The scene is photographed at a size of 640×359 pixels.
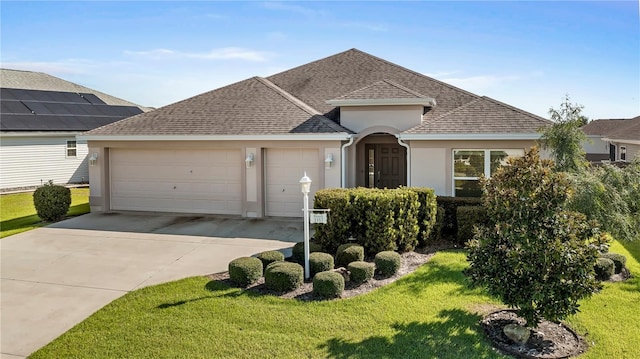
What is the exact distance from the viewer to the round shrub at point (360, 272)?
26.4ft

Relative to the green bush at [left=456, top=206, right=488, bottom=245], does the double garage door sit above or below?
above

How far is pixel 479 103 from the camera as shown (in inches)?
580

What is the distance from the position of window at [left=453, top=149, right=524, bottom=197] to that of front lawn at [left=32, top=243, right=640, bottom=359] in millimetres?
5407

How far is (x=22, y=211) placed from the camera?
17172 mm

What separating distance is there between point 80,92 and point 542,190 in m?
37.3

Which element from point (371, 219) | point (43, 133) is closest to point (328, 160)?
point (371, 219)

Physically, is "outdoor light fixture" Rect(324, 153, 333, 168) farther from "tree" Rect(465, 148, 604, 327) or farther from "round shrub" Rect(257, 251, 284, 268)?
"tree" Rect(465, 148, 604, 327)

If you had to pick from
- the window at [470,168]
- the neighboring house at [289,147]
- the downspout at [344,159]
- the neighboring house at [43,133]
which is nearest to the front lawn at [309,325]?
the window at [470,168]

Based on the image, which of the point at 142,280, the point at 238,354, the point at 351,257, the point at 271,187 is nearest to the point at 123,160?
the point at 271,187

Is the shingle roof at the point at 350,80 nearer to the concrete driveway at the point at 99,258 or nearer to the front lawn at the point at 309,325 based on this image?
the concrete driveway at the point at 99,258

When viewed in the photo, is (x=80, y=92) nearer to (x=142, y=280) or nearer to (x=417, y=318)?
(x=142, y=280)

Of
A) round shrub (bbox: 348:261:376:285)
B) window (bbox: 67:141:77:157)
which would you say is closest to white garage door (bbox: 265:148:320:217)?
round shrub (bbox: 348:261:376:285)

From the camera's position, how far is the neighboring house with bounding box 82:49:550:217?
43.5 ft

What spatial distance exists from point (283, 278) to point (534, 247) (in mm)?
4067
